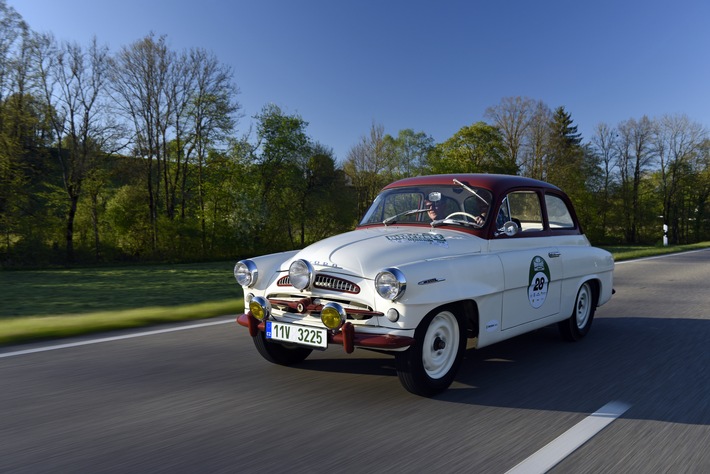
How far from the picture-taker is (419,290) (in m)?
4.07

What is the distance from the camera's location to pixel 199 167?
1754 inches

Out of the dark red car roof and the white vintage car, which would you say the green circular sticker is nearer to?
the white vintage car

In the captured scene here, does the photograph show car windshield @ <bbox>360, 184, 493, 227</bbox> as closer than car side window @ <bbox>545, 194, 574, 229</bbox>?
Yes

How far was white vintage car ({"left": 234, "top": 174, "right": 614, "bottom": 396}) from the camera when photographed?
162 inches

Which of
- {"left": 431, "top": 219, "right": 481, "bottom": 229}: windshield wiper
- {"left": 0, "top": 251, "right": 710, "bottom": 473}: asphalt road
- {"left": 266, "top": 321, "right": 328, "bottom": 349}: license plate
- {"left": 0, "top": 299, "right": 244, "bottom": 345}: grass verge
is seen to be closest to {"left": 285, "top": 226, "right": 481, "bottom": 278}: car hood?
{"left": 431, "top": 219, "right": 481, "bottom": 229}: windshield wiper

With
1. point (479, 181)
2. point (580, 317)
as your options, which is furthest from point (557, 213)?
point (479, 181)

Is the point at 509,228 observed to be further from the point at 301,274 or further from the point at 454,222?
the point at 301,274

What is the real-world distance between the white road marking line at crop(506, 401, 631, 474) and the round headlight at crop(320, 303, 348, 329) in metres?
1.59

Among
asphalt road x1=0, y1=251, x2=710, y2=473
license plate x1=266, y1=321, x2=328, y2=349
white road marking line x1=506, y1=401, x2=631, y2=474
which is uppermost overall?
license plate x1=266, y1=321, x2=328, y2=349

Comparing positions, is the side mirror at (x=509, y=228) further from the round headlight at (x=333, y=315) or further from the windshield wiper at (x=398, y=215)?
the round headlight at (x=333, y=315)

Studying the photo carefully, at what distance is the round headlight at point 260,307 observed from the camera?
462 centimetres

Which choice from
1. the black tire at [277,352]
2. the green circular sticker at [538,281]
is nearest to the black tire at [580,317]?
the green circular sticker at [538,281]

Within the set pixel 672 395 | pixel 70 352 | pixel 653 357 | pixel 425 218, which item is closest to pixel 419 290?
pixel 425 218

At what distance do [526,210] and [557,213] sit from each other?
2.29 feet
